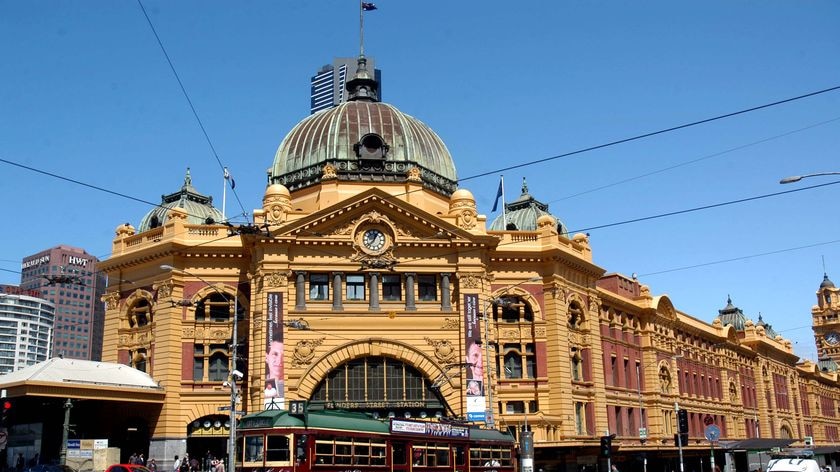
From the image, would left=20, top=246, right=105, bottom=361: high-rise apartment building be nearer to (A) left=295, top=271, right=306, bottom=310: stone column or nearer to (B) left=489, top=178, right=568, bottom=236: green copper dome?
(B) left=489, top=178, right=568, bottom=236: green copper dome

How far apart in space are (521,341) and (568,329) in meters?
3.71

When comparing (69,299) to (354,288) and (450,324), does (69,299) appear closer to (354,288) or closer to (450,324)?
(354,288)

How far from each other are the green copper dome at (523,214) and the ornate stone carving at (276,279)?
2184cm

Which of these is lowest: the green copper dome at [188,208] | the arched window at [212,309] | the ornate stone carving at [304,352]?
the ornate stone carving at [304,352]

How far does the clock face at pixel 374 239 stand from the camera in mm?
54250

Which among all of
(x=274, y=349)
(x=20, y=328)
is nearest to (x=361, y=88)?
(x=274, y=349)

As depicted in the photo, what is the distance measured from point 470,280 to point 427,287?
109 inches

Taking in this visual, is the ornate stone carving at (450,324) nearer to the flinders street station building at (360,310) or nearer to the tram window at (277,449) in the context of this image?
the flinders street station building at (360,310)

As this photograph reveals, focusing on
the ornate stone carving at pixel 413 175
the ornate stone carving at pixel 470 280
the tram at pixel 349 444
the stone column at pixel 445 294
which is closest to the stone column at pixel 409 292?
the stone column at pixel 445 294

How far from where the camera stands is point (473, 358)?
174 ft

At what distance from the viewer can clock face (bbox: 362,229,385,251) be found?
178 feet

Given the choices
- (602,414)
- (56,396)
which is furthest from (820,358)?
(56,396)

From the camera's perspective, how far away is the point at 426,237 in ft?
180

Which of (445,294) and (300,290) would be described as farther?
(445,294)
